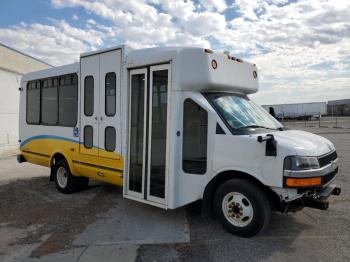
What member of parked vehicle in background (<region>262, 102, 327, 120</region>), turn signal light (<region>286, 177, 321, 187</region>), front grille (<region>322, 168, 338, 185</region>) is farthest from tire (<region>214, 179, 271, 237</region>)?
parked vehicle in background (<region>262, 102, 327, 120</region>)

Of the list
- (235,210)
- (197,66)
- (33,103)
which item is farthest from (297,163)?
(33,103)

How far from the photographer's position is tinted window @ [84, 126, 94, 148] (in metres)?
6.84

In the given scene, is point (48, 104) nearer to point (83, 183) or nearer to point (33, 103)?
point (33, 103)

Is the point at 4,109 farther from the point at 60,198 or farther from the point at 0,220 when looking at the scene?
the point at 0,220

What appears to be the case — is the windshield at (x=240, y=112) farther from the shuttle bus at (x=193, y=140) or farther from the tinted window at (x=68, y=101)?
the tinted window at (x=68, y=101)

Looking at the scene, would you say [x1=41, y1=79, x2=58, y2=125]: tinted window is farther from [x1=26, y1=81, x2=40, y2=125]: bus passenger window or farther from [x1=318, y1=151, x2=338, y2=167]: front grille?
[x1=318, y1=151, x2=338, y2=167]: front grille

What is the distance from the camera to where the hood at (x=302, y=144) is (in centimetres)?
455

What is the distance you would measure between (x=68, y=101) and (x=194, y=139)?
3.58m

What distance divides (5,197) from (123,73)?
397 cm

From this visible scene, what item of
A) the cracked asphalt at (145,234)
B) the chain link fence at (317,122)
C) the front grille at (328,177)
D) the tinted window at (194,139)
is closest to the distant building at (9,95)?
the cracked asphalt at (145,234)

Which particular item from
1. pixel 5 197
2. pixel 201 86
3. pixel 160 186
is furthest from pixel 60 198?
pixel 201 86

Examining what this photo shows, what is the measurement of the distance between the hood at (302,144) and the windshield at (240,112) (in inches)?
15.7

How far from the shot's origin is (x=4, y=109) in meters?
15.5

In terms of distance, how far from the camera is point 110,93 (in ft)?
21.2
